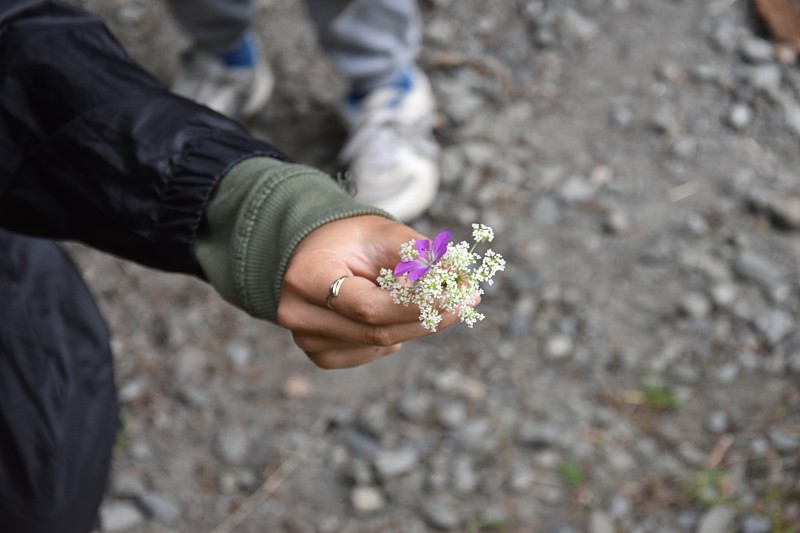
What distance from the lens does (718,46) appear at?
365 cm

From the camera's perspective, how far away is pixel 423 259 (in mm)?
1226

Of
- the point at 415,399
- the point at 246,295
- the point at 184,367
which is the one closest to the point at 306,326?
the point at 246,295

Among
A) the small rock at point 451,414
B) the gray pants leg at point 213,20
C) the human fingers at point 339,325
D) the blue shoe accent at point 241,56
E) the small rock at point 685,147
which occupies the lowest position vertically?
the small rock at point 451,414

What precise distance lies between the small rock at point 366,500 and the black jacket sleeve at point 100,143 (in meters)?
1.22

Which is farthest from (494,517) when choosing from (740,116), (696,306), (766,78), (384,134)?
(766,78)

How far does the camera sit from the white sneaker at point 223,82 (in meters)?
3.42

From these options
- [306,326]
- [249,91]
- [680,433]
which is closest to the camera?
[306,326]

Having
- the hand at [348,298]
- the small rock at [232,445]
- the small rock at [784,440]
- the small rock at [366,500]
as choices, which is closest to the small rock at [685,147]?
the small rock at [784,440]

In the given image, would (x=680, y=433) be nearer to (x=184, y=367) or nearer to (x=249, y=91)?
(x=184, y=367)

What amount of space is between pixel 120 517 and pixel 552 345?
4.42ft

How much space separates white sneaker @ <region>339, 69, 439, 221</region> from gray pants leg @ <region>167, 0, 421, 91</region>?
0.08 metres

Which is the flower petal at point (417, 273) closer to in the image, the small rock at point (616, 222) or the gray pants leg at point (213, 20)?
the small rock at point (616, 222)

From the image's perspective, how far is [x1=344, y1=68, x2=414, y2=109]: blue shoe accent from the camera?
10.8ft

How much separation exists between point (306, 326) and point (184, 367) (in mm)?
1653
